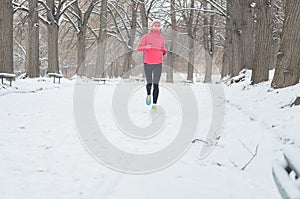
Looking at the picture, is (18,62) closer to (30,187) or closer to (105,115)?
(105,115)

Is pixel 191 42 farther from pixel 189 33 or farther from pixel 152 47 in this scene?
pixel 152 47

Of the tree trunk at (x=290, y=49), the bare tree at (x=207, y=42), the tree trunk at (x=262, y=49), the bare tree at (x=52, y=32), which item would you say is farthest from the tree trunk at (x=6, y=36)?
the bare tree at (x=207, y=42)

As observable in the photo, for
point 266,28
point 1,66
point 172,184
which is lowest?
point 172,184

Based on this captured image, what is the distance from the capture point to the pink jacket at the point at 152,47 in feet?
23.9

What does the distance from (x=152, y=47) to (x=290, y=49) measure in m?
2.80

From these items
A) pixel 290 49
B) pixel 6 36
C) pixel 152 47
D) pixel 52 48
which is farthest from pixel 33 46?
pixel 290 49

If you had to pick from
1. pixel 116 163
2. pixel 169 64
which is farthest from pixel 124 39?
pixel 116 163

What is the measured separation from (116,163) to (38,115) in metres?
3.09

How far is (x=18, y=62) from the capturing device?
44.8 m

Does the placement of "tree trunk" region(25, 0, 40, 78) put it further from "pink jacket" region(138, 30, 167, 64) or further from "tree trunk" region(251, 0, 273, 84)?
"tree trunk" region(251, 0, 273, 84)

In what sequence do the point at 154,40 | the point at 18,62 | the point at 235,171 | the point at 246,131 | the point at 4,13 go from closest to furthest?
the point at 235,171
the point at 246,131
the point at 154,40
the point at 4,13
the point at 18,62

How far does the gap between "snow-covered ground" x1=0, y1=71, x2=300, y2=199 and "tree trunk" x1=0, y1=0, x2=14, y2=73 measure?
5.77 metres

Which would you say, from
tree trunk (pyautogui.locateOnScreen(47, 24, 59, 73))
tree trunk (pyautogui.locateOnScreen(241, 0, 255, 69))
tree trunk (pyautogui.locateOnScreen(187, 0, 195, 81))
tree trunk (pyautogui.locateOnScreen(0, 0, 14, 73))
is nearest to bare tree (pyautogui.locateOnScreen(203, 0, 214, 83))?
tree trunk (pyautogui.locateOnScreen(187, 0, 195, 81))

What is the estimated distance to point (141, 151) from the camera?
3781 millimetres
